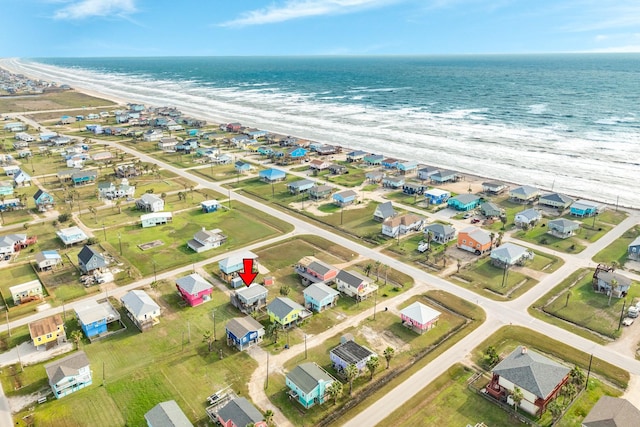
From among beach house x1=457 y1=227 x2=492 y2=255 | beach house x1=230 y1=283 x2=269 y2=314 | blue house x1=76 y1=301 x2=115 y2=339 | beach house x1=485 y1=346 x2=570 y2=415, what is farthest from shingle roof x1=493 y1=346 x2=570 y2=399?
blue house x1=76 y1=301 x2=115 y2=339

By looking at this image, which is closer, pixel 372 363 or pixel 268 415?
pixel 268 415

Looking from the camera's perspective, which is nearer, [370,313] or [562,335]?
[562,335]

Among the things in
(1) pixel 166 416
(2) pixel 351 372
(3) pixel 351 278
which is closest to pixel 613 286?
(3) pixel 351 278

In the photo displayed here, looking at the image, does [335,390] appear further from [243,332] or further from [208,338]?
[208,338]

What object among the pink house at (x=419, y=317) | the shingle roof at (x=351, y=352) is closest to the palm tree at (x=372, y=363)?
the shingle roof at (x=351, y=352)

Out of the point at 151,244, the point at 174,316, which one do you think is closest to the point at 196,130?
the point at 151,244

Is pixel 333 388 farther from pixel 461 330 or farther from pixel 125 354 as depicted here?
pixel 125 354
